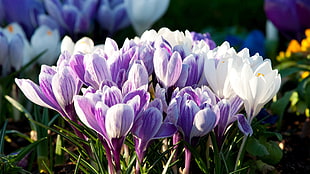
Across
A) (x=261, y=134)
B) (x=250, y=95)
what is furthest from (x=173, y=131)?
(x=261, y=134)

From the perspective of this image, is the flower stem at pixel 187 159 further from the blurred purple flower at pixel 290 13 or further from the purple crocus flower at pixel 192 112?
the blurred purple flower at pixel 290 13

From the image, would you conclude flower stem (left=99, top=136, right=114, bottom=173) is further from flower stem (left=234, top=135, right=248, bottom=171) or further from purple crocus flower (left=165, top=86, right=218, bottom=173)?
flower stem (left=234, top=135, right=248, bottom=171)

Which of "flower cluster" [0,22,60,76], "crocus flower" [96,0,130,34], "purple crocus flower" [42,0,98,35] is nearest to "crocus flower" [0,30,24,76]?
"flower cluster" [0,22,60,76]

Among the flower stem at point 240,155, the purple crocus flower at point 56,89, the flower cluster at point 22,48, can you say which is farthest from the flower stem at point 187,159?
the flower cluster at point 22,48

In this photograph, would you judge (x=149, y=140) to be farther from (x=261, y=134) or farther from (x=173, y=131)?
(x=261, y=134)

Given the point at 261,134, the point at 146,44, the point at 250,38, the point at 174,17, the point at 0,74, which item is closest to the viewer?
the point at 146,44

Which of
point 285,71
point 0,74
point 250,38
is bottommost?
point 285,71

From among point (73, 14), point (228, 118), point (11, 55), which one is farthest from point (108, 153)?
point (73, 14)
